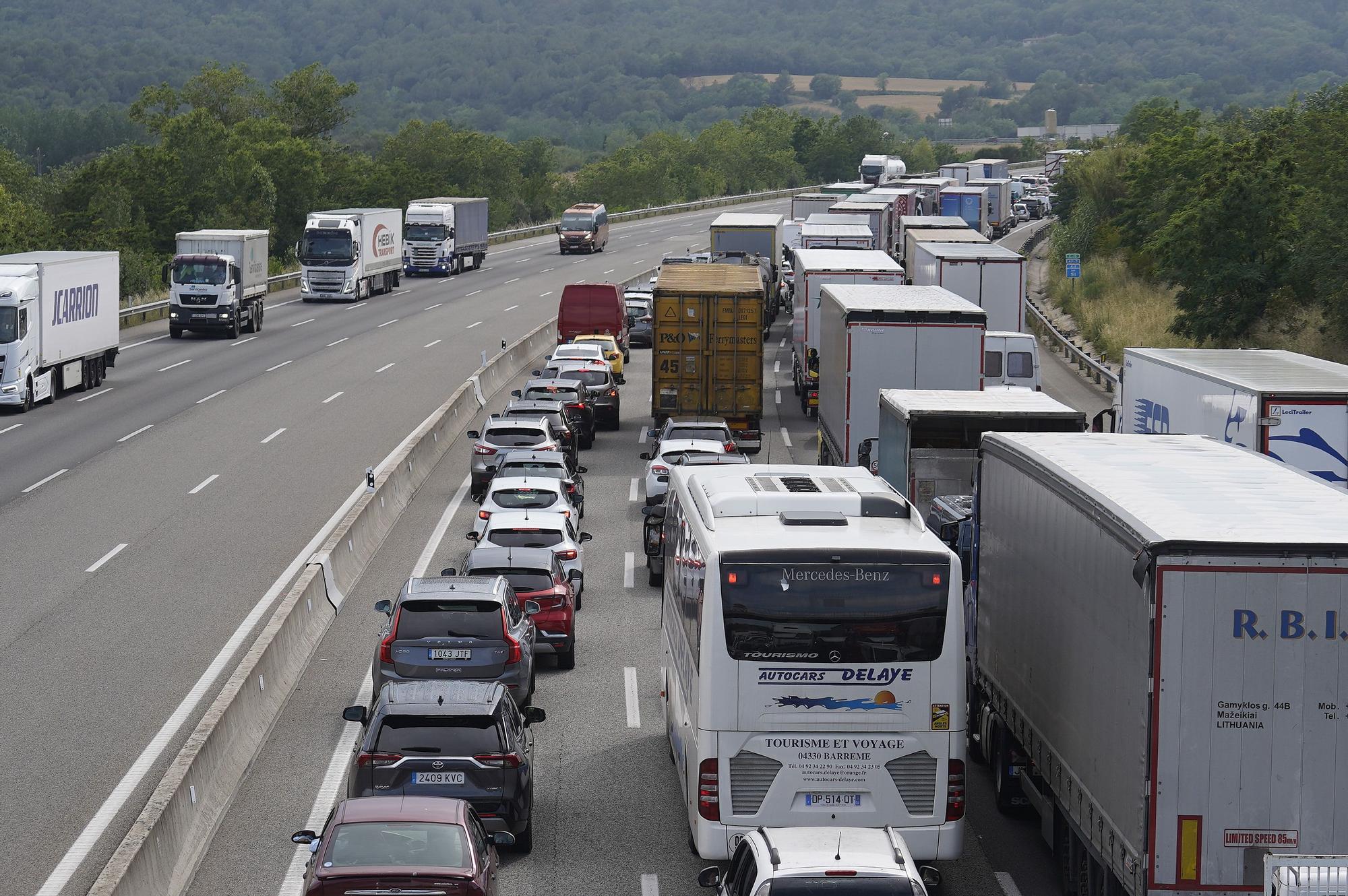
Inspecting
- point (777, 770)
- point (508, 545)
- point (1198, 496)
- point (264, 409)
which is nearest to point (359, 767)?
point (777, 770)

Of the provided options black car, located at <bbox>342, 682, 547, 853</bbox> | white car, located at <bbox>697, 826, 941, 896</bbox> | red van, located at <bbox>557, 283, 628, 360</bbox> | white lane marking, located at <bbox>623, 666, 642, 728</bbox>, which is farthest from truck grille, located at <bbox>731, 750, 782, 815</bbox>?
red van, located at <bbox>557, 283, 628, 360</bbox>

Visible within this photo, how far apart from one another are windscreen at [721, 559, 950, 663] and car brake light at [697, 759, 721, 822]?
847mm

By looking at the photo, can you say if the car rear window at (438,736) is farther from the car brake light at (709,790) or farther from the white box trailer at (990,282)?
the white box trailer at (990,282)

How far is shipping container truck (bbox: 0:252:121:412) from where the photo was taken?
39.5m

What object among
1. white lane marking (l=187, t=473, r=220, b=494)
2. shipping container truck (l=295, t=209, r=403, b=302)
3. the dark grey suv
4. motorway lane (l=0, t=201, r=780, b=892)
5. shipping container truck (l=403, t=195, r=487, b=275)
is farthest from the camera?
shipping container truck (l=403, t=195, r=487, b=275)

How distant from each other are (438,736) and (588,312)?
122 feet

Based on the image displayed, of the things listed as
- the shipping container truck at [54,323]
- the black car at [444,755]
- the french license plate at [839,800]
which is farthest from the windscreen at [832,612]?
the shipping container truck at [54,323]

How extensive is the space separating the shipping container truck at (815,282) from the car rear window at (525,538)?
18.3 meters

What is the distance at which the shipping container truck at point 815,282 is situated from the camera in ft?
136

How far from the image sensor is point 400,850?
1061 centimetres

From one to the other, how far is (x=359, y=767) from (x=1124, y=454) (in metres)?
6.73

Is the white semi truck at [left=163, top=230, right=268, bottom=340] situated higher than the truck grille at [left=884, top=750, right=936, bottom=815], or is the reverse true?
the white semi truck at [left=163, top=230, right=268, bottom=340]

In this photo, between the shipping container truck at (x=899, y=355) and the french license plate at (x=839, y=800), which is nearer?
the french license plate at (x=839, y=800)

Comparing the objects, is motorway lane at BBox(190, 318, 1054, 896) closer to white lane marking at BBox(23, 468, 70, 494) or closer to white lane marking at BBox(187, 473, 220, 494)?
white lane marking at BBox(187, 473, 220, 494)
